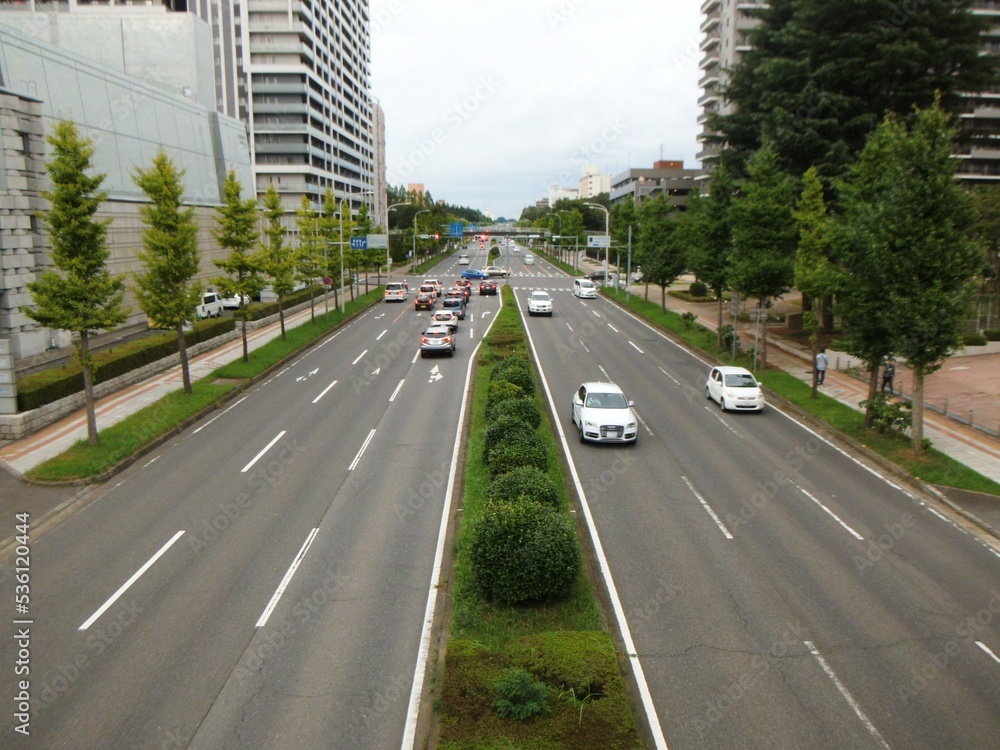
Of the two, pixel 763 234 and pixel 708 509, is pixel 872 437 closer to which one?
pixel 708 509

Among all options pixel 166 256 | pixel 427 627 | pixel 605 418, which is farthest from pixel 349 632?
pixel 166 256

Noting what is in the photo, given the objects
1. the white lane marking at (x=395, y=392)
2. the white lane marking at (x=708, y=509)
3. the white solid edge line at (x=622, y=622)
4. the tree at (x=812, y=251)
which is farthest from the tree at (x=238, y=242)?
the tree at (x=812, y=251)

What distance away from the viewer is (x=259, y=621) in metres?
11.7

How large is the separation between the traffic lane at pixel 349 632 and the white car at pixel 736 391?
12.2 metres

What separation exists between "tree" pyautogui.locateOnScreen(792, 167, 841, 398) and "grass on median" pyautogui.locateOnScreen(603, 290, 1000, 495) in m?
1.16

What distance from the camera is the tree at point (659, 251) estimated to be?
49.7 meters

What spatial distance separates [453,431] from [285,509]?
749 centimetres

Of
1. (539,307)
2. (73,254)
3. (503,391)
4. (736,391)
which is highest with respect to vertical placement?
(73,254)

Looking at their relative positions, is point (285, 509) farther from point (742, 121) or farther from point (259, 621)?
point (742, 121)

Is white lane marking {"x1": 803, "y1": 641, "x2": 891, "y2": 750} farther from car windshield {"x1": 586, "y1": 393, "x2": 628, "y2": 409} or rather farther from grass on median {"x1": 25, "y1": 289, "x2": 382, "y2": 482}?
grass on median {"x1": 25, "y1": 289, "x2": 382, "y2": 482}

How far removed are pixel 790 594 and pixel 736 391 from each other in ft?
47.4

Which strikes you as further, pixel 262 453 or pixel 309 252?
pixel 309 252

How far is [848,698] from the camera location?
971 cm

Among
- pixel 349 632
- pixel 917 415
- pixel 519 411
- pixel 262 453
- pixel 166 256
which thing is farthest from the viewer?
pixel 166 256
